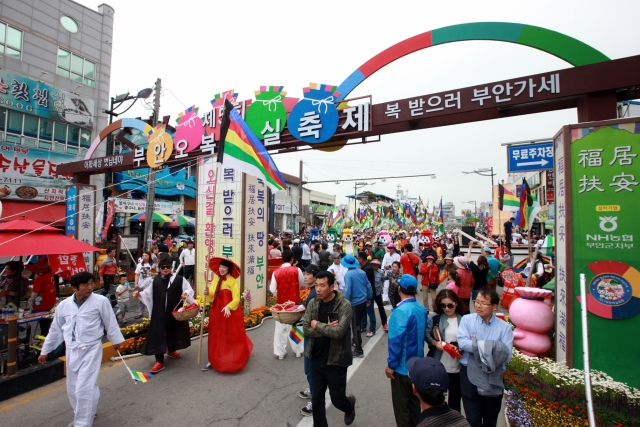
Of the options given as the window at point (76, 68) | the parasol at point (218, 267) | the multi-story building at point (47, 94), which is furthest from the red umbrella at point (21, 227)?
the window at point (76, 68)

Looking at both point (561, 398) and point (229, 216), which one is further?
point (229, 216)

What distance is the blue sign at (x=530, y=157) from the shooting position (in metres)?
6.90

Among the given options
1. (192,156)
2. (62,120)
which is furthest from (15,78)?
(192,156)

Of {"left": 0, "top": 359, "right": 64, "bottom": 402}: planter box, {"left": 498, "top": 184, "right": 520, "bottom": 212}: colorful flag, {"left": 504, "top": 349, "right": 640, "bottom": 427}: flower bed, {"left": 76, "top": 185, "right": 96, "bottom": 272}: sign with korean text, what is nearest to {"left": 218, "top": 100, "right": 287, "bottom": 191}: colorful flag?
{"left": 0, "top": 359, "right": 64, "bottom": 402}: planter box

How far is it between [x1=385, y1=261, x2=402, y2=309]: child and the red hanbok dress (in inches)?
119

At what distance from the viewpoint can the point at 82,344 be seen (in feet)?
11.9

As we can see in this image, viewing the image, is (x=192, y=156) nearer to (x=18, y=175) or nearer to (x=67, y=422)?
(x=67, y=422)

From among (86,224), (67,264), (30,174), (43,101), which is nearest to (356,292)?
(67,264)

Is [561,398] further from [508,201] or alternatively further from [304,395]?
[508,201]

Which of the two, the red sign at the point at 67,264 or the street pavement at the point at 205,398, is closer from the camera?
the street pavement at the point at 205,398

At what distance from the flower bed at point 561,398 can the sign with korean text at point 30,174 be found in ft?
60.0

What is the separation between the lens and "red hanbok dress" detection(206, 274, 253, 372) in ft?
16.4

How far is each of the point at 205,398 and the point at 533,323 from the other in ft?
15.3

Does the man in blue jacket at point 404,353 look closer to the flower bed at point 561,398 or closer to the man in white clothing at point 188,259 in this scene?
the flower bed at point 561,398
